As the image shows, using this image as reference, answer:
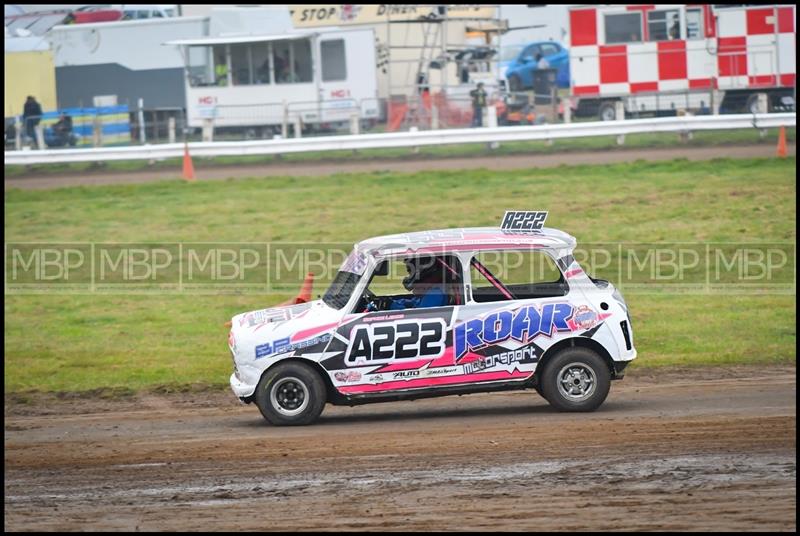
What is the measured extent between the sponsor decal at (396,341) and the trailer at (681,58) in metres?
19.8

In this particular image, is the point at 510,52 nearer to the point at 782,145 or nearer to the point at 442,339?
the point at 782,145

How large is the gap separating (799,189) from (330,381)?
1285cm

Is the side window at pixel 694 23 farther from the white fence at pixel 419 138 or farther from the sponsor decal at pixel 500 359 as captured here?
the sponsor decal at pixel 500 359

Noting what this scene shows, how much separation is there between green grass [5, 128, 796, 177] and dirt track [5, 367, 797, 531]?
15.5 metres

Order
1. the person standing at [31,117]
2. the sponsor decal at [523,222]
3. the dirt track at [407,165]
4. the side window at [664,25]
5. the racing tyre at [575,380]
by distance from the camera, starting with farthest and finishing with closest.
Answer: the person standing at [31,117] < the side window at [664,25] < the dirt track at [407,165] < the sponsor decal at [523,222] < the racing tyre at [575,380]

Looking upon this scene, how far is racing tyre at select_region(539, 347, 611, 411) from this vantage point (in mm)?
9984

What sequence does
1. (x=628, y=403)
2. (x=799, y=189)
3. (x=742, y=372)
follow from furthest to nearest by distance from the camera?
(x=799, y=189) < (x=742, y=372) < (x=628, y=403)

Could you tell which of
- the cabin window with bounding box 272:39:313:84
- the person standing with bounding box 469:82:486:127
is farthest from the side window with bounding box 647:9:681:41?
the cabin window with bounding box 272:39:313:84

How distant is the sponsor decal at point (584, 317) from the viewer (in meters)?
9.95

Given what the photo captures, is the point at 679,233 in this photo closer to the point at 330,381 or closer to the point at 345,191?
the point at 345,191

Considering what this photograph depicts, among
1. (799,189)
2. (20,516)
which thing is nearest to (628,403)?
(20,516)

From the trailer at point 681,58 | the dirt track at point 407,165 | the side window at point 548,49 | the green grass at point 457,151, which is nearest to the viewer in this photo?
the dirt track at point 407,165

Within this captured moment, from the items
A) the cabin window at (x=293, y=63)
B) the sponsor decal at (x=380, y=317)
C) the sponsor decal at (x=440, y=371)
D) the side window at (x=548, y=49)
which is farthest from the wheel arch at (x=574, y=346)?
the side window at (x=548, y=49)

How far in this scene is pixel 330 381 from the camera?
9.98 m
